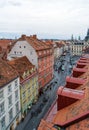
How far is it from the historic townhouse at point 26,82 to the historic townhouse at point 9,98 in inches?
120

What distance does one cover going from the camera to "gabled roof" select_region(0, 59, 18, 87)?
36200 mm

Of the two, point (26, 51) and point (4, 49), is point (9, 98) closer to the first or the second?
point (26, 51)

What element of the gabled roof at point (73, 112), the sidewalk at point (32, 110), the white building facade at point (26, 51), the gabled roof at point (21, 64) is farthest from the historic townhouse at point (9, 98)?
the gabled roof at point (73, 112)

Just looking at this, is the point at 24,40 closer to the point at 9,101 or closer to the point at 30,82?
the point at 30,82

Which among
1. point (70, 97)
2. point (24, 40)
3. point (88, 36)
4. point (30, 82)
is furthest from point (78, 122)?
point (88, 36)

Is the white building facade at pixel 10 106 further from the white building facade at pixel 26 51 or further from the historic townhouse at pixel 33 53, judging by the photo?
the historic townhouse at pixel 33 53

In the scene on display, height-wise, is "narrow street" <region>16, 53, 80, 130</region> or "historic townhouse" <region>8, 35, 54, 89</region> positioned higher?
"historic townhouse" <region>8, 35, 54, 89</region>

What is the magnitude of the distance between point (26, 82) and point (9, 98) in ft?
33.2

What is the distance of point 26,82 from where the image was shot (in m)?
48.0

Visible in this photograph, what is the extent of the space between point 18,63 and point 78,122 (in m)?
43.9

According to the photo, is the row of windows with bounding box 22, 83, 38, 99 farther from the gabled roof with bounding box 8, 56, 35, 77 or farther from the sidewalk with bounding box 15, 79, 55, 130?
the gabled roof with bounding box 8, 56, 35, 77

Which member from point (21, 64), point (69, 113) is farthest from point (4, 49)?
point (69, 113)

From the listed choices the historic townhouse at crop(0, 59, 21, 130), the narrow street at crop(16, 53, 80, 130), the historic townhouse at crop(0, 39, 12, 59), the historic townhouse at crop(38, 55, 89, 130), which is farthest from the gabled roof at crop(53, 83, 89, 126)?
the historic townhouse at crop(0, 39, 12, 59)

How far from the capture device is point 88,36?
170625 mm
